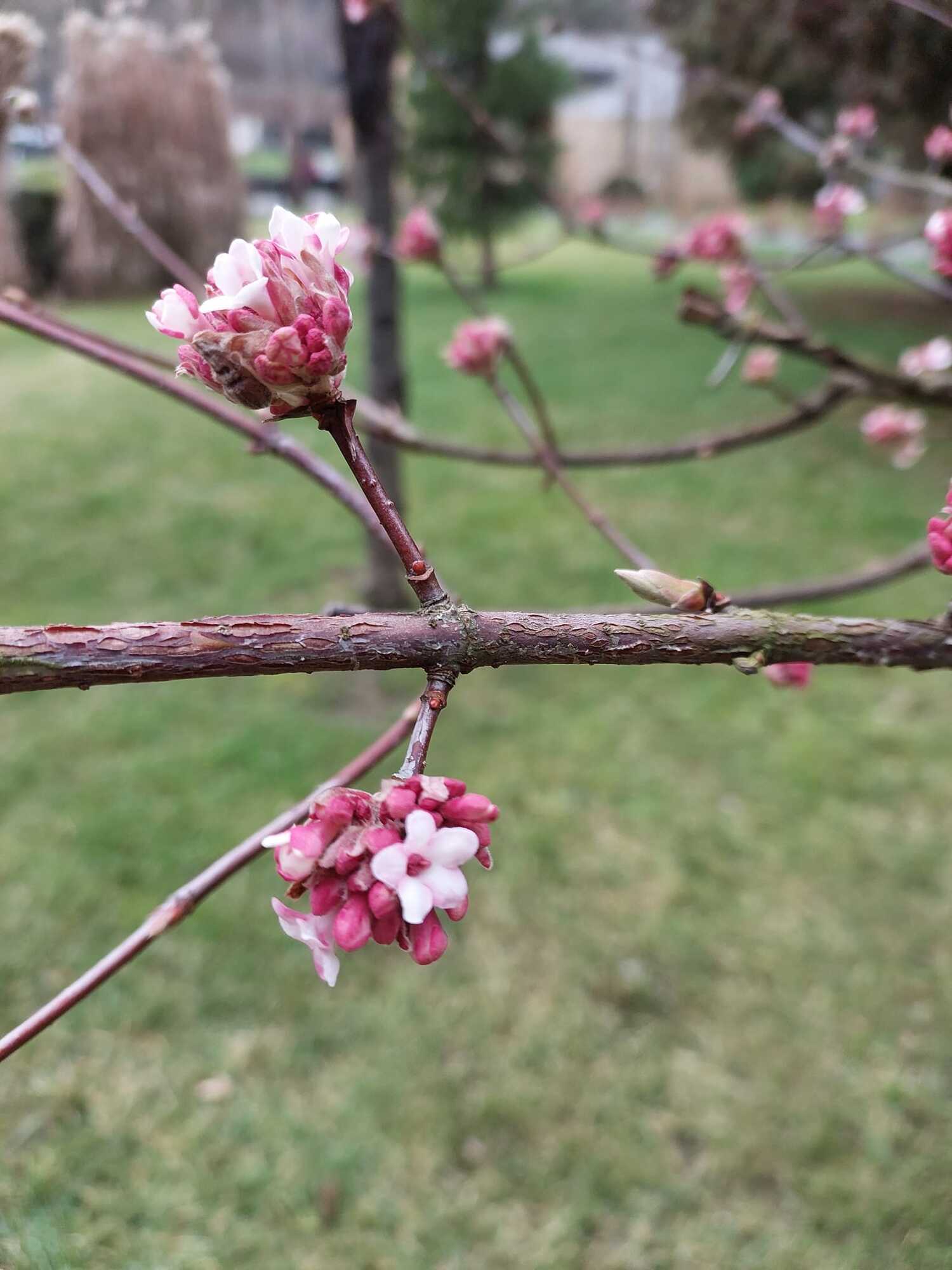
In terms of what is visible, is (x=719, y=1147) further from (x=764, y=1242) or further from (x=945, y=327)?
(x=945, y=327)

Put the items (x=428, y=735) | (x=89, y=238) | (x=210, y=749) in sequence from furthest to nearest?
(x=89, y=238), (x=210, y=749), (x=428, y=735)

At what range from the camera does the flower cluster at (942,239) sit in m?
0.90

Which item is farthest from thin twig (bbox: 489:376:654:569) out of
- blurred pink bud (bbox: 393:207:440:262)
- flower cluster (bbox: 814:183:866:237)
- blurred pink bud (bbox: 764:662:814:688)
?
flower cluster (bbox: 814:183:866:237)

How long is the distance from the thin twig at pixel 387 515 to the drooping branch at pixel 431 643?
2 cm

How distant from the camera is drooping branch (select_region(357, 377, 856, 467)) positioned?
1.33 metres

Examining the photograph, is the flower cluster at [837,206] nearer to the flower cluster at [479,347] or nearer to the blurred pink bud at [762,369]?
the blurred pink bud at [762,369]

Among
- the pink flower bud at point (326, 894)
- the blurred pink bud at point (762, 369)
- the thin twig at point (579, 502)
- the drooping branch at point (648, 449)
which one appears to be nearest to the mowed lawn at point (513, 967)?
the pink flower bud at point (326, 894)

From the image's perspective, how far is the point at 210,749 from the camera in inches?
117

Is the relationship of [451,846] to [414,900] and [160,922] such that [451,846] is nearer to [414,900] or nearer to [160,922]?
[414,900]

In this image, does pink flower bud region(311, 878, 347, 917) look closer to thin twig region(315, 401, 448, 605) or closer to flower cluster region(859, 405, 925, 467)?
thin twig region(315, 401, 448, 605)

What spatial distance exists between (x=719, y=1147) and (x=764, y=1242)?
20cm

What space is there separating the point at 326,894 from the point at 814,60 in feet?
10.2

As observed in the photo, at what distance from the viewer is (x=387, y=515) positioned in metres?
0.52

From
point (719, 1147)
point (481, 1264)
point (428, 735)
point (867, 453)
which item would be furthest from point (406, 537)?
point (867, 453)
